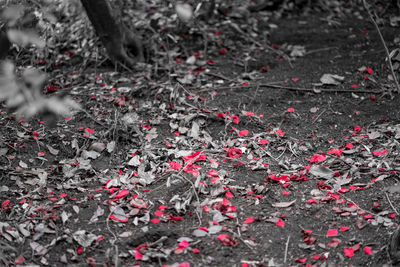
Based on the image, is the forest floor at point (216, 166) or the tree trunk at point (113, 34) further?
the tree trunk at point (113, 34)

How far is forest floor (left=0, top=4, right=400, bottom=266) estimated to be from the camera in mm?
2609

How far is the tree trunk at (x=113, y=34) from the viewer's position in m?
4.49

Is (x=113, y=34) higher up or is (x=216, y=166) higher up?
(x=113, y=34)

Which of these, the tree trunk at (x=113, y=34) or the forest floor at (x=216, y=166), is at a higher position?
the tree trunk at (x=113, y=34)

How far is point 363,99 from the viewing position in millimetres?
4266

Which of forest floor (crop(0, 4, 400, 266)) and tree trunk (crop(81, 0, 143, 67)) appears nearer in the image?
forest floor (crop(0, 4, 400, 266))

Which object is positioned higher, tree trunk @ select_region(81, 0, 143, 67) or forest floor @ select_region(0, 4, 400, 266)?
tree trunk @ select_region(81, 0, 143, 67)

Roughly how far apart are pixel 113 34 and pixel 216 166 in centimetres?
226

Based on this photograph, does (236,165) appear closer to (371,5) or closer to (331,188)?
(331,188)

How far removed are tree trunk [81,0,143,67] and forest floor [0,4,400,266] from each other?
0.27 meters

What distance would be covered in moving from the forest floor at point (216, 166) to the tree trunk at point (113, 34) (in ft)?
0.89

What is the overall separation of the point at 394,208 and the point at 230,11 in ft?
12.6

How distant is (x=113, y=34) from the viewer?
15.4 ft

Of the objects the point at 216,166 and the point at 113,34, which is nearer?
the point at 216,166
